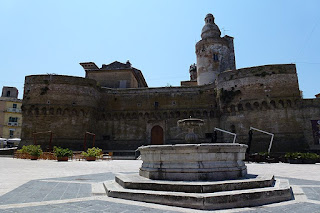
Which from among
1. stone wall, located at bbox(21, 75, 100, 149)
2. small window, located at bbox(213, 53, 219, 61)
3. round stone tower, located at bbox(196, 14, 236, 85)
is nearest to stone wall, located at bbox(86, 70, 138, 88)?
stone wall, located at bbox(21, 75, 100, 149)

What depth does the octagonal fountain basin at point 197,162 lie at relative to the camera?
5719 millimetres

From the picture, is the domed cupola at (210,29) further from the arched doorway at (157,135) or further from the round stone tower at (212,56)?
the arched doorway at (157,135)

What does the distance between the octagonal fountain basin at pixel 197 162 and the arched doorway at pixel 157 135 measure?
21.5 m

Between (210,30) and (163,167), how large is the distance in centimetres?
3254

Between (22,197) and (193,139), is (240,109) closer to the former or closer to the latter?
(193,139)

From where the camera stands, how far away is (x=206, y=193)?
472 cm

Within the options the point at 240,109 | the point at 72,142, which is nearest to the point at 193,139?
the point at 240,109

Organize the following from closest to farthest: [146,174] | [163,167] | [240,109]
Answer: [163,167]
[146,174]
[240,109]

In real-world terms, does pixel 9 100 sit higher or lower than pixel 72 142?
higher

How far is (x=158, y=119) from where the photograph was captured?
92.0 ft

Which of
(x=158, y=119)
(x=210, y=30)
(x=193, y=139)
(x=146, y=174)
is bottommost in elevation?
(x=146, y=174)

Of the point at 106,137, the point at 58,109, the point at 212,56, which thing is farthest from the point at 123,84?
the point at 212,56

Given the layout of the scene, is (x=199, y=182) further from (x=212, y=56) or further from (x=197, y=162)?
(x=212, y=56)

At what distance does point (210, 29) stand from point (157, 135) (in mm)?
19262
